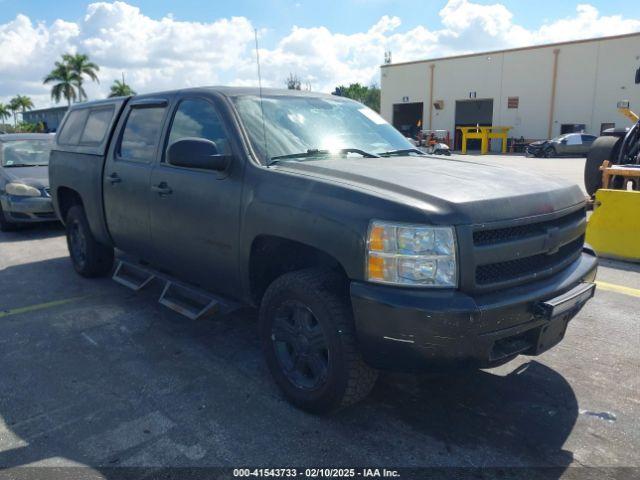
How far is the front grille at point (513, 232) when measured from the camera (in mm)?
2594

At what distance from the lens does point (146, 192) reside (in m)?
4.25

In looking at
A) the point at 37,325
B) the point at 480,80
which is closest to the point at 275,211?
the point at 37,325

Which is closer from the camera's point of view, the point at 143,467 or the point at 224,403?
the point at 143,467

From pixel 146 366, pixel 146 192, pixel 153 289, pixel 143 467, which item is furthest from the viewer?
pixel 153 289

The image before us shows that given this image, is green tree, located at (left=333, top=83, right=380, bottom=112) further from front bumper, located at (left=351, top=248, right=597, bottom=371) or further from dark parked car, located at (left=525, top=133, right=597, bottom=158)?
front bumper, located at (left=351, top=248, right=597, bottom=371)

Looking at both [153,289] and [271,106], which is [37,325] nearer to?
[153,289]

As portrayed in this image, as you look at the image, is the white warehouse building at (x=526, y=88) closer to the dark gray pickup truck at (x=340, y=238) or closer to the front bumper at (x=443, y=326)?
the dark gray pickup truck at (x=340, y=238)

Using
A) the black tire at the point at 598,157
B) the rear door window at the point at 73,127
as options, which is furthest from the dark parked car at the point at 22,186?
the black tire at the point at 598,157

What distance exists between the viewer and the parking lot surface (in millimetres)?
2705

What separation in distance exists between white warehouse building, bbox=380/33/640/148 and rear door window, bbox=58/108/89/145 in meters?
33.3

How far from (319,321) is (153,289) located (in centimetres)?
318

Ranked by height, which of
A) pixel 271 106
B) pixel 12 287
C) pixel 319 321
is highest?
pixel 271 106

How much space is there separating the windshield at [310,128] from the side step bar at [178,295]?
3.48 ft

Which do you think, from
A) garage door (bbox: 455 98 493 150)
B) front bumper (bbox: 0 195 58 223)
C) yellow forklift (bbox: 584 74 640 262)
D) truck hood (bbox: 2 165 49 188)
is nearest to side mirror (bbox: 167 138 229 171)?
yellow forklift (bbox: 584 74 640 262)
